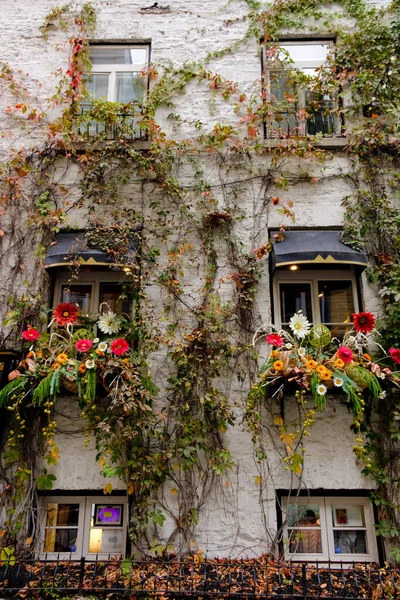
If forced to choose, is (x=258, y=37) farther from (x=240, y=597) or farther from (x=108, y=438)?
(x=240, y=597)

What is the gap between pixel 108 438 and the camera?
5.41m

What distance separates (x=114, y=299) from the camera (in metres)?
6.40

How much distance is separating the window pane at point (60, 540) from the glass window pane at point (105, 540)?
207 millimetres

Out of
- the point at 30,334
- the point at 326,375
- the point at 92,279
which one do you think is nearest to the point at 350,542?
the point at 326,375

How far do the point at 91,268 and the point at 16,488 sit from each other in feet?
9.18

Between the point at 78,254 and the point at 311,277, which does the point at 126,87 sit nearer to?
the point at 78,254

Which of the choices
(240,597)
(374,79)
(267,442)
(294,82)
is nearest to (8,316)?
(267,442)

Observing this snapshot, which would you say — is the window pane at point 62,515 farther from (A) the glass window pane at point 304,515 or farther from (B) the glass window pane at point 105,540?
(A) the glass window pane at point 304,515

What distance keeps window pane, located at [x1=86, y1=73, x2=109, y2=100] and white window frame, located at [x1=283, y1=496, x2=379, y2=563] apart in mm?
6183

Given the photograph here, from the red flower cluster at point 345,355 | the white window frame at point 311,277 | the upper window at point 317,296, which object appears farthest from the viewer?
the white window frame at point 311,277

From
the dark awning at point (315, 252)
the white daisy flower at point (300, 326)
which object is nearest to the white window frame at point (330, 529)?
the white daisy flower at point (300, 326)

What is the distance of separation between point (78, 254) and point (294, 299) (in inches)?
111

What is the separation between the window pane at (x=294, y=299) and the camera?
626cm

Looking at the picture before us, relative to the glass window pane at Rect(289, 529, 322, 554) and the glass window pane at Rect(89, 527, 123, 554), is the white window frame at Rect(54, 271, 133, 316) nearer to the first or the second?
the glass window pane at Rect(89, 527, 123, 554)
